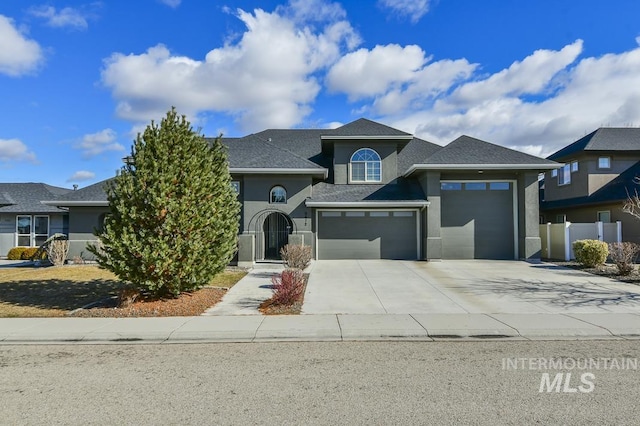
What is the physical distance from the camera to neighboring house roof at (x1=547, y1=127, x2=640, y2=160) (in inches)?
960

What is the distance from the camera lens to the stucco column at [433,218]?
65.7 ft

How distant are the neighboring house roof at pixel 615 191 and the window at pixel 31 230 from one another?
3311 centimetres

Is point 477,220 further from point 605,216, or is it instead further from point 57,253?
point 57,253

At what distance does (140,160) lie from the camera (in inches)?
403

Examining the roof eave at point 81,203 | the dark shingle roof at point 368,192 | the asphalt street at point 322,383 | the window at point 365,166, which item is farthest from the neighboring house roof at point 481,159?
the roof eave at point 81,203

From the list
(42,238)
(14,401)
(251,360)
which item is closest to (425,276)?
(251,360)

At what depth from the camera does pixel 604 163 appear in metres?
24.6

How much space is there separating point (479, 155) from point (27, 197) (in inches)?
1132

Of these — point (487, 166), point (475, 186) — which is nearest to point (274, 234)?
point (475, 186)

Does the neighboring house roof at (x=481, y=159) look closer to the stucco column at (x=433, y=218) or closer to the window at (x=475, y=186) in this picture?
the stucco column at (x=433, y=218)

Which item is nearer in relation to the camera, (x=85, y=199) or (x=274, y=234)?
(x=85, y=199)

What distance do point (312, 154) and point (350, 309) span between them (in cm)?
1692

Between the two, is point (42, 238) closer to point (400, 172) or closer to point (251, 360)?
point (400, 172)

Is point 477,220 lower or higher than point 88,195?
lower
